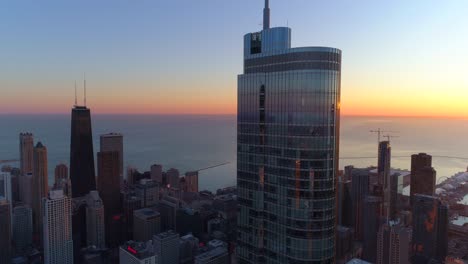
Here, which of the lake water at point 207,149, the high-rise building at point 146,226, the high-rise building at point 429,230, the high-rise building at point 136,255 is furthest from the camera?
the lake water at point 207,149

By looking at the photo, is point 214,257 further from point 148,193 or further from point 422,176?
point 422,176

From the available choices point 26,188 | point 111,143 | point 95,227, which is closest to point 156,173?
point 111,143

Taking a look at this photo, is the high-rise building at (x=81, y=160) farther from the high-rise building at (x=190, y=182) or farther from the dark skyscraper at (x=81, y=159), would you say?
the high-rise building at (x=190, y=182)

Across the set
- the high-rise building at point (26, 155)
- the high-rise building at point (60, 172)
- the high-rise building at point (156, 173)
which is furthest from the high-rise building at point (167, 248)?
the high-rise building at point (26, 155)

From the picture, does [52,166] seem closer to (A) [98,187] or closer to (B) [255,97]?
(A) [98,187]

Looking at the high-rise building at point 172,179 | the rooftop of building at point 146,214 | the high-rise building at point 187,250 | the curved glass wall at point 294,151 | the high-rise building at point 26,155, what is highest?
the curved glass wall at point 294,151

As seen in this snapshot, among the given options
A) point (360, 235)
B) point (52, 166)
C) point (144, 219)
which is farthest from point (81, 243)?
point (360, 235)
